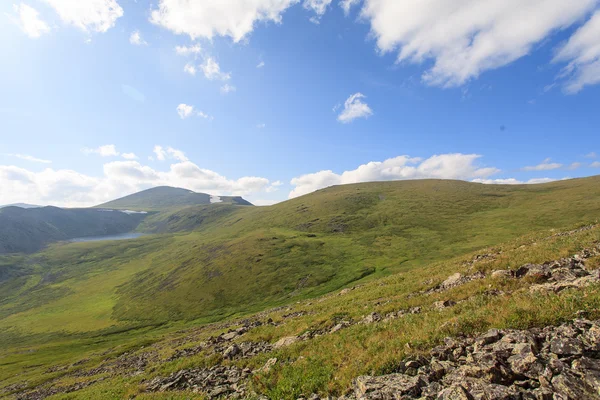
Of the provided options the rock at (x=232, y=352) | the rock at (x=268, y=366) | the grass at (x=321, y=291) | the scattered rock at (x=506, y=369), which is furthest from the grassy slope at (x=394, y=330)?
the scattered rock at (x=506, y=369)

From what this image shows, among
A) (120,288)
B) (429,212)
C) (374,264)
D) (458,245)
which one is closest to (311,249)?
(374,264)

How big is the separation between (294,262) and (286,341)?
86.9 meters

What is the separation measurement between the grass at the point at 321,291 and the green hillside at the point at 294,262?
0.79 m

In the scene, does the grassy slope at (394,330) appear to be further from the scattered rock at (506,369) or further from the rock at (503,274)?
the scattered rock at (506,369)

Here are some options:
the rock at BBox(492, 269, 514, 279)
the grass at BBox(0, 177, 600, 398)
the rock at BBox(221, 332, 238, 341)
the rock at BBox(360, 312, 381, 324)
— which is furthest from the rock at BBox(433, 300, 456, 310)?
the rock at BBox(221, 332, 238, 341)

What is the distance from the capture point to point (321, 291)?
79312 millimetres

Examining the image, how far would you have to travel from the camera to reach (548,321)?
11141mm

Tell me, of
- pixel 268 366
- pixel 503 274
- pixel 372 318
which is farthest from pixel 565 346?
pixel 268 366

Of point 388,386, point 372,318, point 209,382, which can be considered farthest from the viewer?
point 372,318

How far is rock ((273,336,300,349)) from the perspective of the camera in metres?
22.0

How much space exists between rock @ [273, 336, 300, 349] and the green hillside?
57412 millimetres

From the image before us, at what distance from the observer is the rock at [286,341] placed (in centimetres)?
2198

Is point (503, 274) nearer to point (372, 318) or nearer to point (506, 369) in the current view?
point (372, 318)

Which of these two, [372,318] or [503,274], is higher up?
[503,274]
